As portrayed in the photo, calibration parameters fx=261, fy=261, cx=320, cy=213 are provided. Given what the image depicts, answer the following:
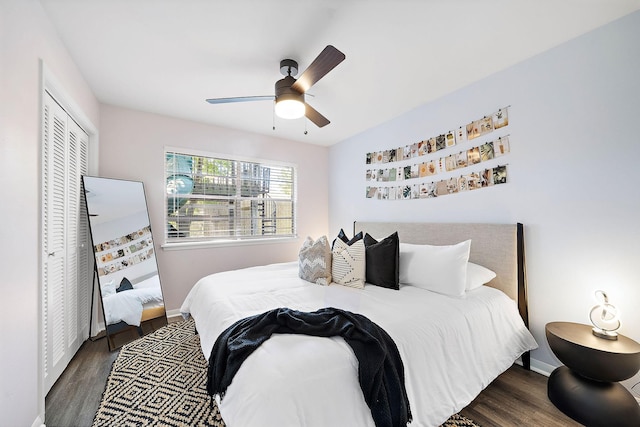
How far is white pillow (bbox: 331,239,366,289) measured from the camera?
2303 millimetres

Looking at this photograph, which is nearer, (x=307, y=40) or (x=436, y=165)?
(x=307, y=40)

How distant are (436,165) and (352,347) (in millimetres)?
2298

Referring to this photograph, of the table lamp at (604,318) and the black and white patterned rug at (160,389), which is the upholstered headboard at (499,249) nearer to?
the table lamp at (604,318)

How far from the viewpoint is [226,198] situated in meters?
3.73

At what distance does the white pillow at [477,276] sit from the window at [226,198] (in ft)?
8.70

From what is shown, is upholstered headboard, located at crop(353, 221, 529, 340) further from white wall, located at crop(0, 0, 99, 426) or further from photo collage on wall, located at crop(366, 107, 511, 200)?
white wall, located at crop(0, 0, 99, 426)

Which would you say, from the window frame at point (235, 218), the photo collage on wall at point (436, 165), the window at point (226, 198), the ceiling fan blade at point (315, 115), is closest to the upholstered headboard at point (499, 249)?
the photo collage on wall at point (436, 165)

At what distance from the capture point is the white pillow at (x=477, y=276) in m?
2.12

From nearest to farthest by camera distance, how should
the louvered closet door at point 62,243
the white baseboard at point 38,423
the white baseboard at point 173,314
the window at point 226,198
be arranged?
the white baseboard at point 38,423
the louvered closet door at point 62,243
the white baseboard at point 173,314
the window at point 226,198

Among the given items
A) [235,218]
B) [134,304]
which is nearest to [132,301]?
[134,304]

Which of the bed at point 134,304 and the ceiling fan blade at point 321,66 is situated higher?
the ceiling fan blade at point 321,66

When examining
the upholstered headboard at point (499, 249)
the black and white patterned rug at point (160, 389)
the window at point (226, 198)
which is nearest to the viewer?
the black and white patterned rug at point (160, 389)

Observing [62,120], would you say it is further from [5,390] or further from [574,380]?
[574,380]

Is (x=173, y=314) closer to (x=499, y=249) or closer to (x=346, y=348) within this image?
(x=346, y=348)
